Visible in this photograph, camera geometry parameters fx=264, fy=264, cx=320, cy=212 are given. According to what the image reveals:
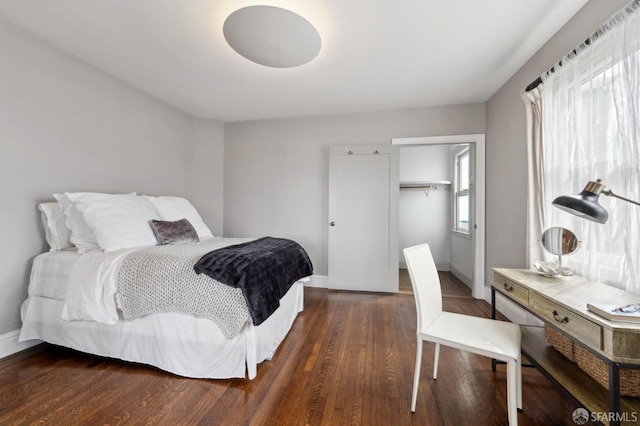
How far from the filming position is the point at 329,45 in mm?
2139

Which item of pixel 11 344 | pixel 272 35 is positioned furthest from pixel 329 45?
pixel 11 344

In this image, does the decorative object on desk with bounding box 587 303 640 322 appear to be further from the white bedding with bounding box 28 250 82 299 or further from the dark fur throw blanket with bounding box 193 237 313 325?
the white bedding with bounding box 28 250 82 299

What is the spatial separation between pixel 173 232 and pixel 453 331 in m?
2.36

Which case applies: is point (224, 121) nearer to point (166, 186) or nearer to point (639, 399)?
point (166, 186)

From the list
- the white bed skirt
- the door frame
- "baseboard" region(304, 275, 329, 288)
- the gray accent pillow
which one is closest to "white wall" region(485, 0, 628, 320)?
the door frame

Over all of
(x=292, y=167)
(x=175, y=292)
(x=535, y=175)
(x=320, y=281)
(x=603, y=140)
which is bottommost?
(x=320, y=281)

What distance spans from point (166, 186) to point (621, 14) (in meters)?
4.17

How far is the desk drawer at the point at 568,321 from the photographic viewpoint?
991 mm

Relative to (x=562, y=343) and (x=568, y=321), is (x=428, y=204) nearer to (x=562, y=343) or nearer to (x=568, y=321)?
(x=562, y=343)

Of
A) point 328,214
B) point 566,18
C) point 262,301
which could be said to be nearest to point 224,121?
point 328,214

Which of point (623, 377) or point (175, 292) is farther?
point (175, 292)

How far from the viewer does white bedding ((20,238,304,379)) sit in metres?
1.71

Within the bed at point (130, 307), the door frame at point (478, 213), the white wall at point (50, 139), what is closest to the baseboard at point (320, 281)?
the bed at point (130, 307)

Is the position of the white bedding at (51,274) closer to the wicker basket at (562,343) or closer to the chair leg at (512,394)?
the chair leg at (512,394)
